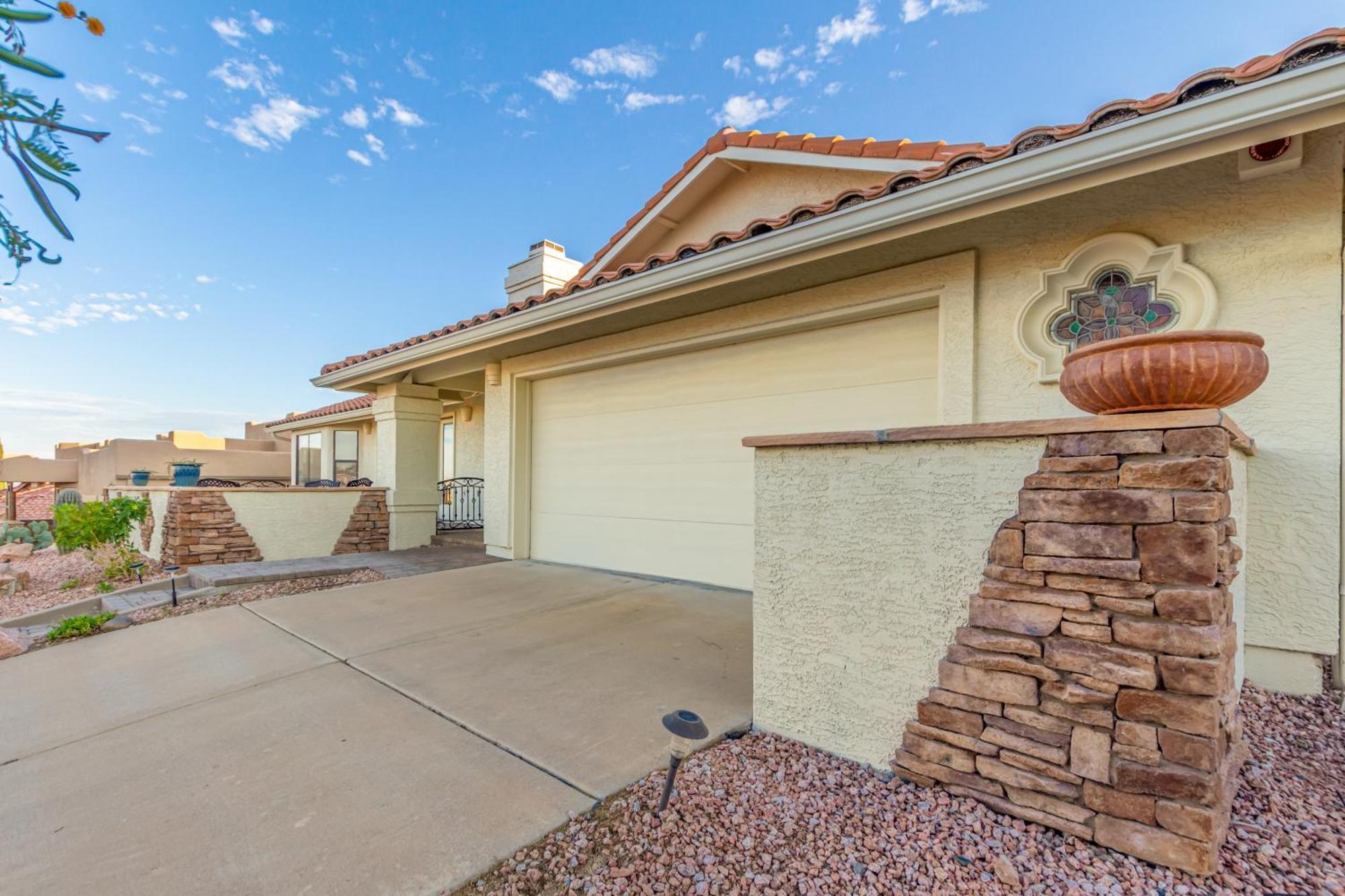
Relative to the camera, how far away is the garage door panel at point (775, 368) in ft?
14.8

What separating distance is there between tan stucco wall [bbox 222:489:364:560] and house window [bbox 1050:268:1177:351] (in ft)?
28.6

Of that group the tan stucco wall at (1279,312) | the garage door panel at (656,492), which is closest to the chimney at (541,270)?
the garage door panel at (656,492)

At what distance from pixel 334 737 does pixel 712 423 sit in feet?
13.0

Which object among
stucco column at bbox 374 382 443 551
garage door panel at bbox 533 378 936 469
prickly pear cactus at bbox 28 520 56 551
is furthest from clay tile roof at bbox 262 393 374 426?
garage door panel at bbox 533 378 936 469

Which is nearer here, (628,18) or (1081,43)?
(1081,43)

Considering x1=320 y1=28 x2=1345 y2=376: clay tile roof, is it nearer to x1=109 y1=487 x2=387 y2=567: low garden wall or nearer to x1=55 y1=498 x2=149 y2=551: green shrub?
x1=109 y1=487 x2=387 y2=567: low garden wall

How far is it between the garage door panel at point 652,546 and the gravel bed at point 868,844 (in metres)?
3.22

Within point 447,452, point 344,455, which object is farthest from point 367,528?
point 344,455

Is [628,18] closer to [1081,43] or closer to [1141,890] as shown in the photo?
[1081,43]

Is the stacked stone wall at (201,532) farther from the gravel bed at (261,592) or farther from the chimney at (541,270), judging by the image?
the chimney at (541,270)

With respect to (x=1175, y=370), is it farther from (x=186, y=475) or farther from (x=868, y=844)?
(x=186, y=475)

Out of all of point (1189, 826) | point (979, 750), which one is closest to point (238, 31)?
point (979, 750)

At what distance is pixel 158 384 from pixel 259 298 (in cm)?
283

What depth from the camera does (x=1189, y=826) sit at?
64.7 inches
